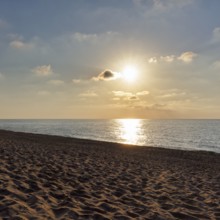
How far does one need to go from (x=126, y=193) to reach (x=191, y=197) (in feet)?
7.48

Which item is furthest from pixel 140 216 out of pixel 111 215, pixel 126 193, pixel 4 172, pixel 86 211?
pixel 4 172

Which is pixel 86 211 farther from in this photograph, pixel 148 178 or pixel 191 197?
pixel 148 178

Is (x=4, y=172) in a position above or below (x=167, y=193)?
above

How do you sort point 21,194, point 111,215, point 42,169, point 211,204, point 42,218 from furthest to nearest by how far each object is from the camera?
point 42,169, point 211,204, point 21,194, point 111,215, point 42,218

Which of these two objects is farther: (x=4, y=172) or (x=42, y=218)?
(x=4, y=172)

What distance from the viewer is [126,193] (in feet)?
28.8

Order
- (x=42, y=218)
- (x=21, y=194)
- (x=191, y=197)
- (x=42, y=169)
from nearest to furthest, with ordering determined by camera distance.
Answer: (x=42, y=218) → (x=21, y=194) → (x=191, y=197) → (x=42, y=169)

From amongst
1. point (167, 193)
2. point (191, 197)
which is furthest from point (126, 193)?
point (191, 197)

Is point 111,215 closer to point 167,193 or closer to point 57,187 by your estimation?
point 57,187

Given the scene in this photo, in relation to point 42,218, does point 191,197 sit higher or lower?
lower

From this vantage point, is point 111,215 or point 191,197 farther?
point 191,197

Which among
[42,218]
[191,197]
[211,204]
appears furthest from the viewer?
[191,197]

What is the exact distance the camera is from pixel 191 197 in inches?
362

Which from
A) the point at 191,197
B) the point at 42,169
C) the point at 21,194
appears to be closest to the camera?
the point at 21,194
